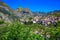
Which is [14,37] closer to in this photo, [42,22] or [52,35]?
[52,35]

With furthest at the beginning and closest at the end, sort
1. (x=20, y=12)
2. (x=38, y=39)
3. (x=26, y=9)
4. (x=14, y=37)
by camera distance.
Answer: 1. (x=26, y=9)
2. (x=20, y=12)
3. (x=38, y=39)
4. (x=14, y=37)

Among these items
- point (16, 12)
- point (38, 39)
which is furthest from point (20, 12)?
point (38, 39)

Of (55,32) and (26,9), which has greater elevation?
(26,9)

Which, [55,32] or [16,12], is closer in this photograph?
[55,32]

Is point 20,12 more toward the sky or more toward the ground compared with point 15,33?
more toward the sky

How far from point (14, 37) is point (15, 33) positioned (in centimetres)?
47

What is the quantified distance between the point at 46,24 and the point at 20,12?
296 feet

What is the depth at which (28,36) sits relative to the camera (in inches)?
824

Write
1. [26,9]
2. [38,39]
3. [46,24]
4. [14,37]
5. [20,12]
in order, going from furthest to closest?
[26,9], [20,12], [46,24], [38,39], [14,37]

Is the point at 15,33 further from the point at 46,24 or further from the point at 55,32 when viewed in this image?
the point at 46,24

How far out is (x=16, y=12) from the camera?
481ft

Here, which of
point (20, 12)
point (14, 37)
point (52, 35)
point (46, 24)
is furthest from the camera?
point (20, 12)

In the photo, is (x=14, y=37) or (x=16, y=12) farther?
(x=16, y=12)

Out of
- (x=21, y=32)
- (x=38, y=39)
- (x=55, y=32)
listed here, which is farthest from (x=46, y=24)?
(x=21, y=32)
